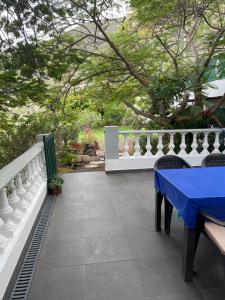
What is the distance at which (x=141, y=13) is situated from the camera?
5.73m

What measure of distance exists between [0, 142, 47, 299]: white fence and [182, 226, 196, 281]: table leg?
1541mm

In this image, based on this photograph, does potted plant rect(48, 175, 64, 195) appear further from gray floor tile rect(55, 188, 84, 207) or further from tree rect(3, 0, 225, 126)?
tree rect(3, 0, 225, 126)

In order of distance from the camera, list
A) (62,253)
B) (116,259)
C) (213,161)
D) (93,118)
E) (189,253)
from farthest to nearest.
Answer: (93,118) → (213,161) → (62,253) → (116,259) → (189,253)

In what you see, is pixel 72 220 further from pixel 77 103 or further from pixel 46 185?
pixel 77 103

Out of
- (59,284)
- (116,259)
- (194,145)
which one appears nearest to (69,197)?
(116,259)

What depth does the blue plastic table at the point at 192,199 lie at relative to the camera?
2100 millimetres

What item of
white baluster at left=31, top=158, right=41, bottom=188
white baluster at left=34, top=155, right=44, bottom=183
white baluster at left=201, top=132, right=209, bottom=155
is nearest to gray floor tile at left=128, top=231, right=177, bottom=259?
white baluster at left=31, top=158, right=41, bottom=188

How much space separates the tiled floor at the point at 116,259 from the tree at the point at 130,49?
9.06 feet

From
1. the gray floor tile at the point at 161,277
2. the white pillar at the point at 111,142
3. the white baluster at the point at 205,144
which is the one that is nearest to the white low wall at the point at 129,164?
the white pillar at the point at 111,142

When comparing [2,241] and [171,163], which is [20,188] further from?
[171,163]

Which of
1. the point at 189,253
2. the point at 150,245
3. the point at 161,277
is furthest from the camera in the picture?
the point at 150,245

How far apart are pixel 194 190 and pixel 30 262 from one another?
5.88ft

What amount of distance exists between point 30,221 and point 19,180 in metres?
0.55

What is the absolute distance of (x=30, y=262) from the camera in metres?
2.58
